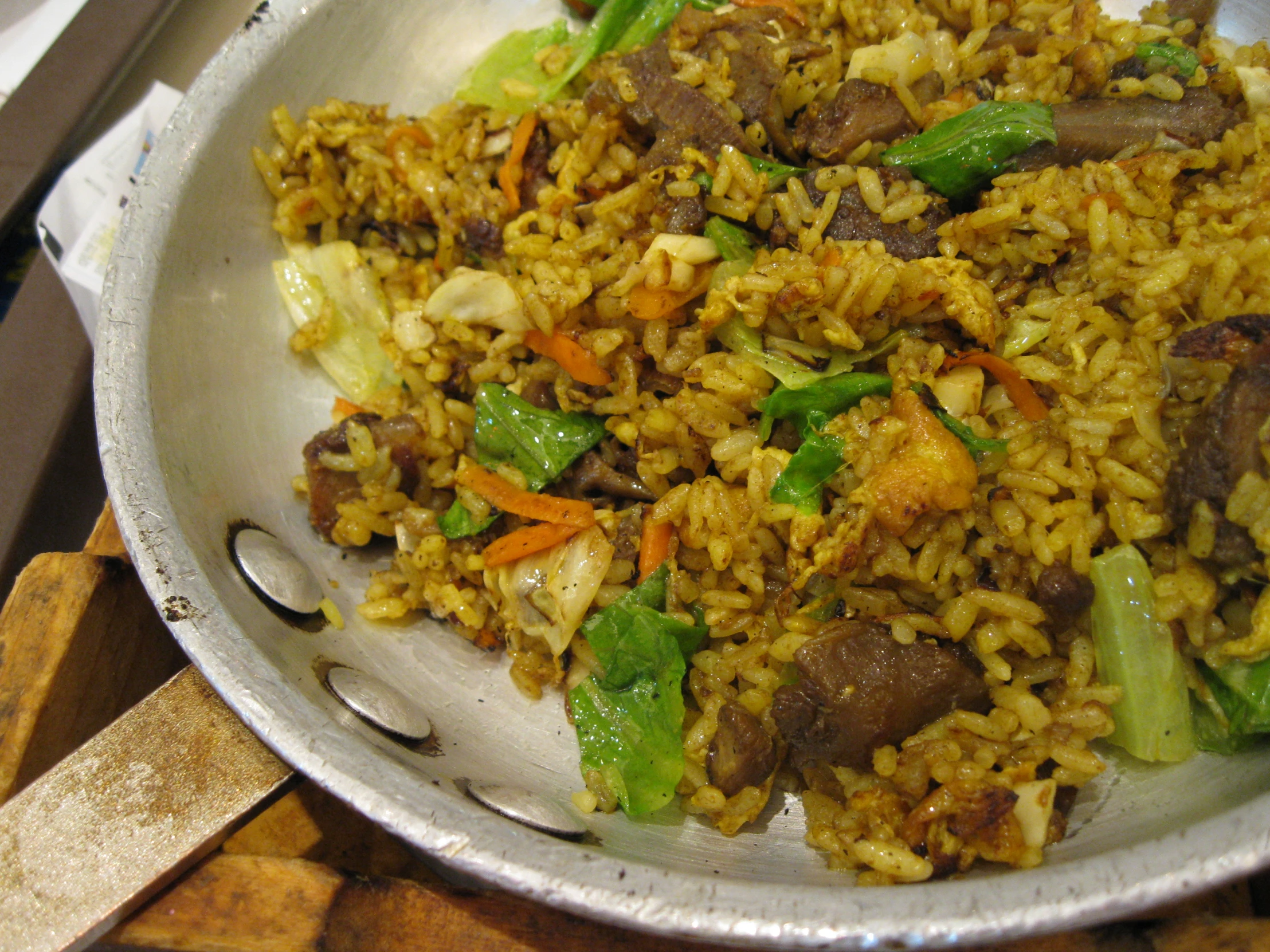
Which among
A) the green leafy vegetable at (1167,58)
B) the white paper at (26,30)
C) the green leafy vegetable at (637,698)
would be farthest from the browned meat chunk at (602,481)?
the white paper at (26,30)

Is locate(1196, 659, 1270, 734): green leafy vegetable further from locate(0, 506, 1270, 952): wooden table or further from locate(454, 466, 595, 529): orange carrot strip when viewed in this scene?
locate(454, 466, 595, 529): orange carrot strip

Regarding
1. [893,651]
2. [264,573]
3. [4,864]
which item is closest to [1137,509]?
[893,651]

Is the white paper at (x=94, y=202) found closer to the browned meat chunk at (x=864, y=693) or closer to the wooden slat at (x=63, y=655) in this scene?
the wooden slat at (x=63, y=655)

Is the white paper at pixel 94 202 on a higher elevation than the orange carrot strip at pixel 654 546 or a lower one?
higher

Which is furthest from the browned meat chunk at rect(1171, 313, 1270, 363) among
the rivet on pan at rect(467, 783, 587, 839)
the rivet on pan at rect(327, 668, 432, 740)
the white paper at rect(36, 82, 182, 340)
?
the white paper at rect(36, 82, 182, 340)

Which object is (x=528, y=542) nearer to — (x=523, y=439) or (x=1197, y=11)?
(x=523, y=439)

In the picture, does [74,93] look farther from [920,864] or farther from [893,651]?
[920,864]
